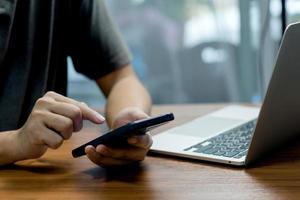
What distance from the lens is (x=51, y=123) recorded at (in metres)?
0.84

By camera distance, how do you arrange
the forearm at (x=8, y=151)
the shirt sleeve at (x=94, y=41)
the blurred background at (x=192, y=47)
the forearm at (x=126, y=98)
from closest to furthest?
the forearm at (x=8, y=151), the forearm at (x=126, y=98), the shirt sleeve at (x=94, y=41), the blurred background at (x=192, y=47)

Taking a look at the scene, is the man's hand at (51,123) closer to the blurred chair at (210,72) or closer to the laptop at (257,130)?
the laptop at (257,130)

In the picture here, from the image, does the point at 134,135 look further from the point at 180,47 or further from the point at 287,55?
the point at 180,47

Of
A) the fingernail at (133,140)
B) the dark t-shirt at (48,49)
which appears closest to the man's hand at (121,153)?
the fingernail at (133,140)

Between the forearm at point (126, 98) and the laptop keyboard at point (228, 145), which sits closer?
the laptop keyboard at point (228, 145)

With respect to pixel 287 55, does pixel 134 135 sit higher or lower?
lower

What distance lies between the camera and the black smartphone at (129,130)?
753 mm

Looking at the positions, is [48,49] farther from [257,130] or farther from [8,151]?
[257,130]

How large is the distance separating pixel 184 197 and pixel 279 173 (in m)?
0.17

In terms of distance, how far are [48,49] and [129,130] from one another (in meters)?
0.54

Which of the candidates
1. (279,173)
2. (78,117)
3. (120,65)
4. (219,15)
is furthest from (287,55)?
(219,15)

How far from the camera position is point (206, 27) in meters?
1.92

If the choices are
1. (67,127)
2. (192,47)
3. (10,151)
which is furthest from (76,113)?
(192,47)

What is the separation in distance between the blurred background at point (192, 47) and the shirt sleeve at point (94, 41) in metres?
0.55
